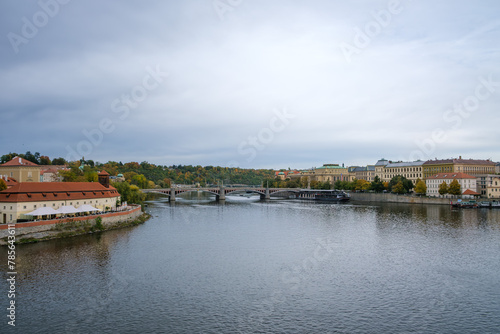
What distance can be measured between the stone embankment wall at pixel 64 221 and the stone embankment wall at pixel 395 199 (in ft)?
170

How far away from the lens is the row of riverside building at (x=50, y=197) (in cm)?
3172

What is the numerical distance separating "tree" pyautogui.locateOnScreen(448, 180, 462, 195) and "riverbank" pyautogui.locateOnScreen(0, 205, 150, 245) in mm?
55627

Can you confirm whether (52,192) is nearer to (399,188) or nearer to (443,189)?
(443,189)

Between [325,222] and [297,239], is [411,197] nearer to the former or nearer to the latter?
[325,222]

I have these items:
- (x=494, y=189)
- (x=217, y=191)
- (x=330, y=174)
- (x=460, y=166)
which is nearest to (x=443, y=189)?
(x=494, y=189)

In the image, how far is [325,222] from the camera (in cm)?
4566

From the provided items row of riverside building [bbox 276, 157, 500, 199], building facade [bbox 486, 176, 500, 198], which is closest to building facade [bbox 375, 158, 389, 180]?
row of riverside building [bbox 276, 157, 500, 199]

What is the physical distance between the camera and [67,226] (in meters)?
33.0

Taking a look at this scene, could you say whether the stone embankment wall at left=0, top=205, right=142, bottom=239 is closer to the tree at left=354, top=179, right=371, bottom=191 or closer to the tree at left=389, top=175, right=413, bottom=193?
the tree at left=389, top=175, right=413, bottom=193

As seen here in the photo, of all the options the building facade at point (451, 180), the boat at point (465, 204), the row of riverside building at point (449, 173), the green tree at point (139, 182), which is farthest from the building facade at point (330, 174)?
the boat at point (465, 204)

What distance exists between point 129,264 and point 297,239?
48.3ft

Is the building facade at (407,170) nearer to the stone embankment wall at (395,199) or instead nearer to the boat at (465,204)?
the stone embankment wall at (395,199)

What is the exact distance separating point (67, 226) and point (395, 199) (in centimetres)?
6493

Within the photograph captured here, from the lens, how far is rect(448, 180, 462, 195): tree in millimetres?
69625
